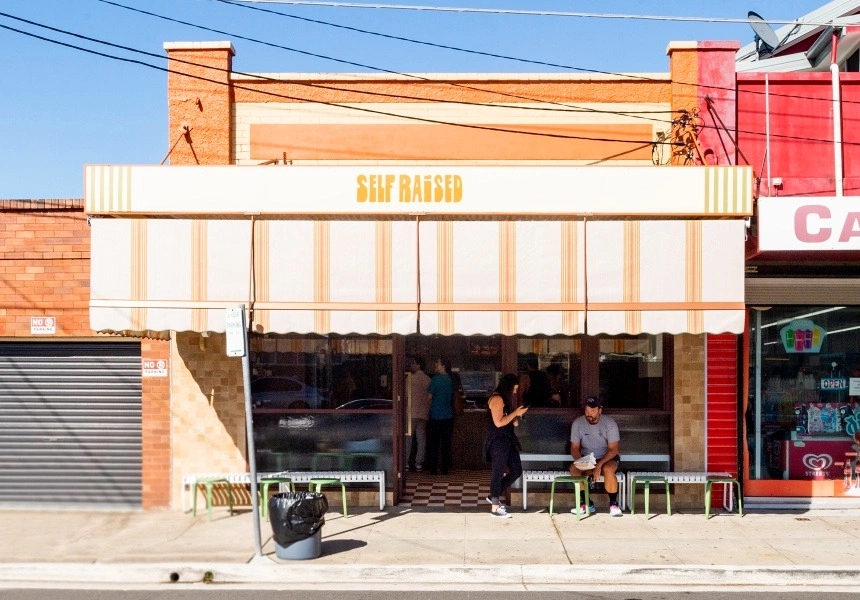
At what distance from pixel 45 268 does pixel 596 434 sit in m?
7.34

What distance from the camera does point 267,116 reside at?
1184 cm

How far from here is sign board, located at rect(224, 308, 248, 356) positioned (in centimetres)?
910

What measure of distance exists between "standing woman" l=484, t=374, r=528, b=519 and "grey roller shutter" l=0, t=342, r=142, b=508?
15.0 feet

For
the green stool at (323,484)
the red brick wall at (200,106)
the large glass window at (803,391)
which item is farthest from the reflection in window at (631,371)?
the red brick wall at (200,106)

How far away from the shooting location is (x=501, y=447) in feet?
36.2

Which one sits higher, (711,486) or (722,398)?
(722,398)

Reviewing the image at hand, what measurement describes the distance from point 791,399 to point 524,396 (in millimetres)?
3576

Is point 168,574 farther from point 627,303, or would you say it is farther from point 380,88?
point 380,88

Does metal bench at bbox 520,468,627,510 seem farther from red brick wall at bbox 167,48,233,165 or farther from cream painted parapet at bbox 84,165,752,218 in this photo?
red brick wall at bbox 167,48,233,165

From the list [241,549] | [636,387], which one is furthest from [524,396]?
[241,549]

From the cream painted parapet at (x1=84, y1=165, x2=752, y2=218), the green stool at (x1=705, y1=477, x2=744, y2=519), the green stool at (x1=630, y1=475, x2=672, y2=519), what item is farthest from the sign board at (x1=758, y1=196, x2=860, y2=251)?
the green stool at (x1=630, y1=475, x2=672, y2=519)

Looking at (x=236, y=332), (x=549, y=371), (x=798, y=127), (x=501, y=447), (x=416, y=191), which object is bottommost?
(x=501, y=447)

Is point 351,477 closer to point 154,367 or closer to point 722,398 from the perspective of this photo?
point 154,367

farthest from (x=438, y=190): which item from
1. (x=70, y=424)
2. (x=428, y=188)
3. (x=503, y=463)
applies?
(x=70, y=424)
